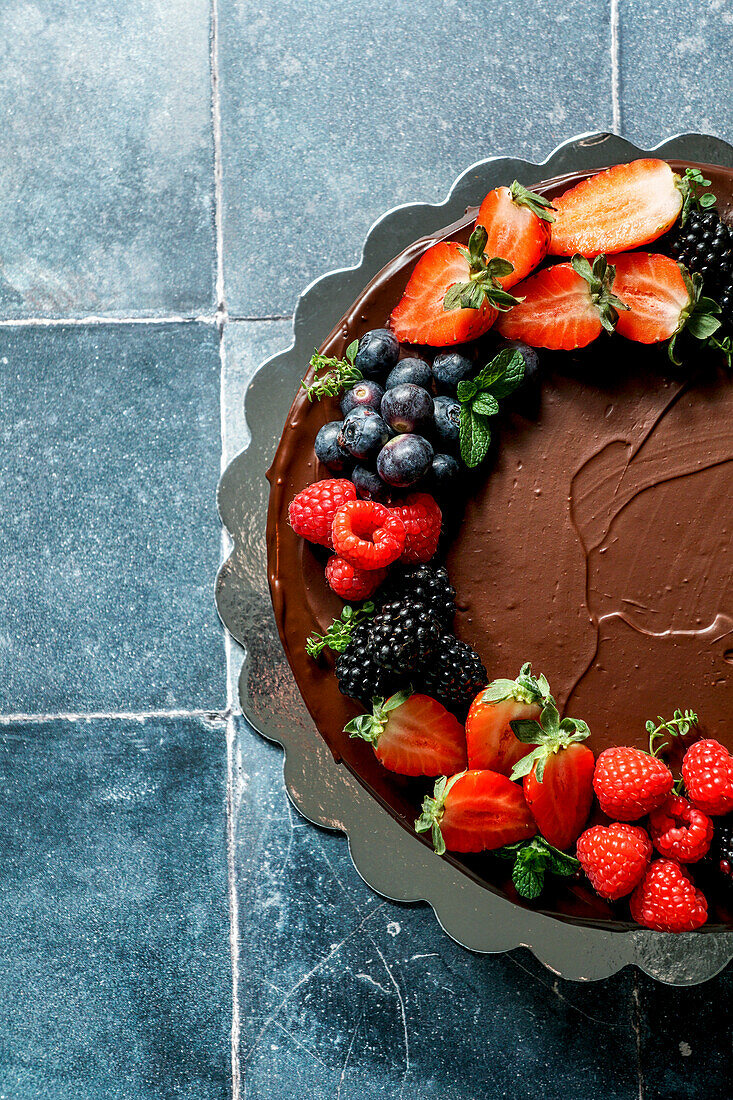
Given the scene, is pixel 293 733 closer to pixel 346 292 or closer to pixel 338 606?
pixel 338 606

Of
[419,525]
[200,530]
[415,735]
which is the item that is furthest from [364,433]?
[200,530]

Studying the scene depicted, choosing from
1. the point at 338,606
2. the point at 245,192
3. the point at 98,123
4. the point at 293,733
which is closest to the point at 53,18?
the point at 98,123

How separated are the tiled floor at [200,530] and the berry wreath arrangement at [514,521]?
631 mm

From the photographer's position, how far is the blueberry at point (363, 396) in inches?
67.1

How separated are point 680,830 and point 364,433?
37.2 inches

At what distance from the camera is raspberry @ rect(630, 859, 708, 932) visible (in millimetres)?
1645

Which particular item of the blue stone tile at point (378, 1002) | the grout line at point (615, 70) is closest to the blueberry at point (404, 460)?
the blue stone tile at point (378, 1002)

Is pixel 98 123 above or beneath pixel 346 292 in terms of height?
above

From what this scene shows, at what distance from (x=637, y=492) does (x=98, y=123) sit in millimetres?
1746

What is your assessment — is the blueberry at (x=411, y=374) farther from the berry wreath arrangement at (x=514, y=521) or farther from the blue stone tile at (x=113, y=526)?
the blue stone tile at (x=113, y=526)

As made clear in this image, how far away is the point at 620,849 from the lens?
64.0 inches

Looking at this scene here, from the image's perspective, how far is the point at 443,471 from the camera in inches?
67.2

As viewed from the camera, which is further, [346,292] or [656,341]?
[346,292]

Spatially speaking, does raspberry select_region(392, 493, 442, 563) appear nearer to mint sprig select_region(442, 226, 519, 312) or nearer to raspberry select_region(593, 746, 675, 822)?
mint sprig select_region(442, 226, 519, 312)
